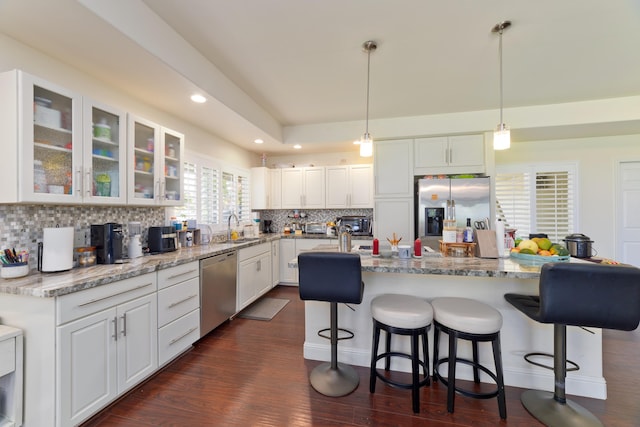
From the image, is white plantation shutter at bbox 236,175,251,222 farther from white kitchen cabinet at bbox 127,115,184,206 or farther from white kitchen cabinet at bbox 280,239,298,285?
white kitchen cabinet at bbox 127,115,184,206

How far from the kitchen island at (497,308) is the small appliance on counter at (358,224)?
95.6 inches

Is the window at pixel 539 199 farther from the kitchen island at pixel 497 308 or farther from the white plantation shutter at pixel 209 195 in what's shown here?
the white plantation shutter at pixel 209 195

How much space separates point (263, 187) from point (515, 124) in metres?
3.86

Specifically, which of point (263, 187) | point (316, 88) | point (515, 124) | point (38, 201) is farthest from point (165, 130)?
point (515, 124)

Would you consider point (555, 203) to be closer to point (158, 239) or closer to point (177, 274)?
point (177, 274)

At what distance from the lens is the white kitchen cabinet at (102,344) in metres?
1.47

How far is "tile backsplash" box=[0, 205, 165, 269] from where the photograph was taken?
5.71 feet

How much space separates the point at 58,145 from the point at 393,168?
3642 millimetres

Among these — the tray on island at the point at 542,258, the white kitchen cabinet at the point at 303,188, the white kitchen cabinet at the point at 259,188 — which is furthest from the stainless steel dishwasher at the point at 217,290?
the tray on island at the point at 542,258

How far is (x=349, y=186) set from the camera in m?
4.59

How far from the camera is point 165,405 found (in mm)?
1798

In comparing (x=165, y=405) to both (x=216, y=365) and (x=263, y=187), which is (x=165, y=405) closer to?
(x=216, y=365)

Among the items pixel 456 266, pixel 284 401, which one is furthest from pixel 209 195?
pixel 456 266

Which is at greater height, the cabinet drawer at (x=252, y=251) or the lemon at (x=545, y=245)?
the lemon at (x=545, y=245)
